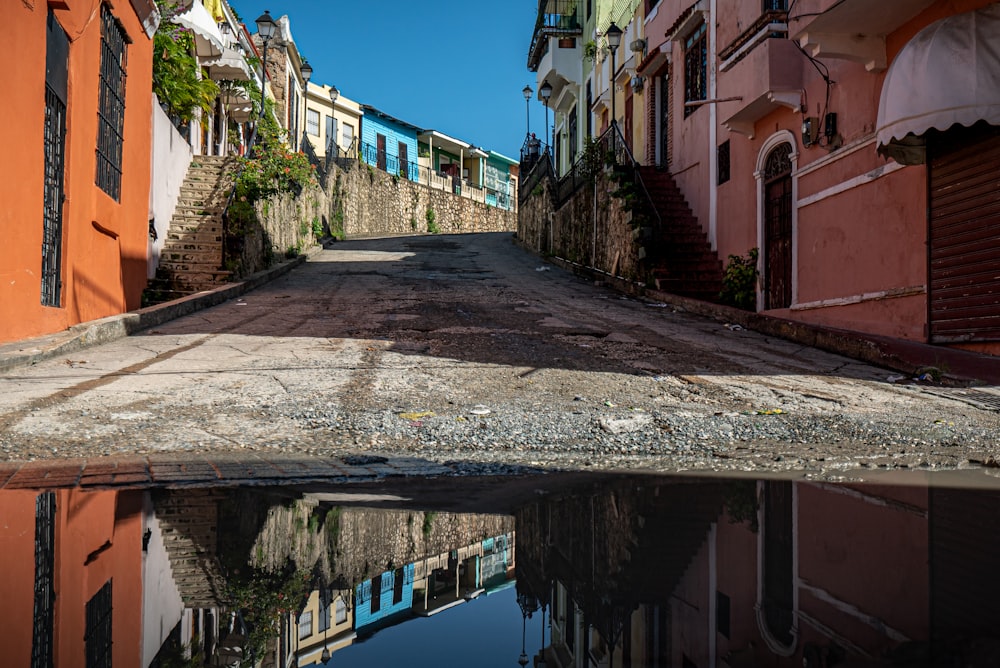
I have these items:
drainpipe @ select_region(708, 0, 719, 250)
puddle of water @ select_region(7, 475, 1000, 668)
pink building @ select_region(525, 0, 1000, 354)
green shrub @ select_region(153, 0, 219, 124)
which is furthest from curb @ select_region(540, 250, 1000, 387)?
green shrub @ select_region(153, 0, 219, 124)

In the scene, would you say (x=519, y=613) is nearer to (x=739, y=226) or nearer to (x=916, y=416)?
(x=916, y=416)

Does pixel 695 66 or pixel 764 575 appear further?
pixel 695 66

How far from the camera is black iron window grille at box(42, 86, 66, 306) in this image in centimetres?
875

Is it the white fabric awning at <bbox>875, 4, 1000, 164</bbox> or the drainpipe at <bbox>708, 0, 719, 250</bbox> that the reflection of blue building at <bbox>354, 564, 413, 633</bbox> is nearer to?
the white fabric awning at <bbox>875, 4, 1000, 164</bbox>

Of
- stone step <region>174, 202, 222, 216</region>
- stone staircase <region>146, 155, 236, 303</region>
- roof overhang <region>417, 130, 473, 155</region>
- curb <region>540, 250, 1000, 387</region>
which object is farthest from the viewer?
roof overhang <region>417, 130, 473, 155</region>

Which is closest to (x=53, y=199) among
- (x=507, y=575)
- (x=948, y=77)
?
(x=507, y=575)

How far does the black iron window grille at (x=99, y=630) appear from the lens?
1910 millimetres

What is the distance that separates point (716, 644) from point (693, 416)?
3.61 metres

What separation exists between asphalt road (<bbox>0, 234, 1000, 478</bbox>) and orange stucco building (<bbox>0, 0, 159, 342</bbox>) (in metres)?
0.91

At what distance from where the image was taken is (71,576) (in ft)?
8.41

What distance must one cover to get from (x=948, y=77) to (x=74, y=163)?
950cm

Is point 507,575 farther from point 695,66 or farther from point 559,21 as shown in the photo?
point 559,21

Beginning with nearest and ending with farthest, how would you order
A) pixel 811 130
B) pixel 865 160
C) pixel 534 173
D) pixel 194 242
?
→ pixel 865 160 → pixel 811 130 → pixel 194 242 → pixel 534 173

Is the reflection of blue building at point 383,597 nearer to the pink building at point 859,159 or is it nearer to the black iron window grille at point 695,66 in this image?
the pink building at point 859,159
